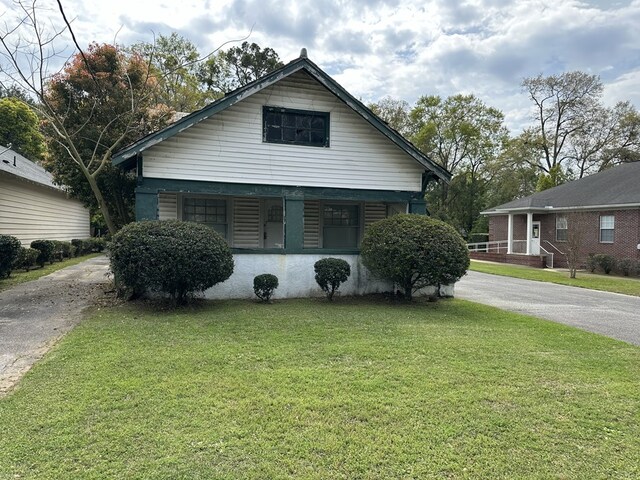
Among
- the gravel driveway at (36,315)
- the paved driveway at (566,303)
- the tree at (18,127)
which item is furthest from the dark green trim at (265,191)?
the tree at (18,127)

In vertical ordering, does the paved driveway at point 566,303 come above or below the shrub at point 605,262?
below

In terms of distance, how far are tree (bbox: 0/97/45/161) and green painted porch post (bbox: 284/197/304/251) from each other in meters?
26.6

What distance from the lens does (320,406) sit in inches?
160

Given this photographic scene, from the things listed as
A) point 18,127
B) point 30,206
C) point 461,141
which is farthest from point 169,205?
point 461,141

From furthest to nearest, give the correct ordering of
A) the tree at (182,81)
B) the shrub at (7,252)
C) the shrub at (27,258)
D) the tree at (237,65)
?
the tree at (237,65) < the tree at (182,81) < the shrub at (27,258) < the shrub at (7,252)

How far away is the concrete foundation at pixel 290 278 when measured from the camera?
10.0 meters

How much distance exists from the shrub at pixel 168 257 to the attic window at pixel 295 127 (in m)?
3.36

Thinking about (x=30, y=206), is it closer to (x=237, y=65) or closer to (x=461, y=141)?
(x=237, y=65)

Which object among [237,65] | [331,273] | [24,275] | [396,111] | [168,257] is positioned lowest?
[24,275]

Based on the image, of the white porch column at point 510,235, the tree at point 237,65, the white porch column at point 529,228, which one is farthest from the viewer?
the tree at point 237,65

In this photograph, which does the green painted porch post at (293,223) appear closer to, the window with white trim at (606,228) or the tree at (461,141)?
the window with white trim at (606,228)

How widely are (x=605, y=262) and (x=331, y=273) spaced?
56.8ft

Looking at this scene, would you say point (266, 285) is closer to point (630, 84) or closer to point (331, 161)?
point (331, 161)

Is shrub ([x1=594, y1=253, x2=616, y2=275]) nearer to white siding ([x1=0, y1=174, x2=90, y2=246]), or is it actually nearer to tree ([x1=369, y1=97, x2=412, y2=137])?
tree ([x1=369, y1=97, x2=412, y2=137])
